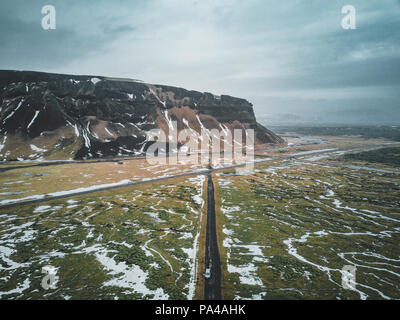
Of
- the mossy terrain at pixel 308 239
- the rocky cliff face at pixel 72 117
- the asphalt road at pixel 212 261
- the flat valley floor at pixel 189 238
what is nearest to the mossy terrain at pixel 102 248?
the flat valley floor at pixel 189 238

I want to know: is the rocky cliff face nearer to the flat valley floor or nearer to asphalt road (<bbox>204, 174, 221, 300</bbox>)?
the flat valley floor

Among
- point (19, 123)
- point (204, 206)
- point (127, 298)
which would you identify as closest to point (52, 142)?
point (19, 123)

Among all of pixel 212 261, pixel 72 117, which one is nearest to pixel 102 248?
pixel 212 261
